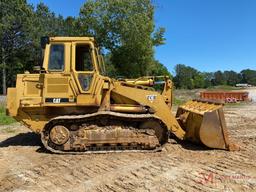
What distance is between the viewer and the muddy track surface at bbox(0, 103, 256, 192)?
257 inches

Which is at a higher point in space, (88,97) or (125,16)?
(125,16)

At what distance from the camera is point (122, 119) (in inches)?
369

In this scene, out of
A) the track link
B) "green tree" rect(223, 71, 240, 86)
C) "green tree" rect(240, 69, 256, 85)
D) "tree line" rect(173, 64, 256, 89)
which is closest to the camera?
the track link

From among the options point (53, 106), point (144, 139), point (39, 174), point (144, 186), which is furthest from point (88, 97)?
point (144, 186)

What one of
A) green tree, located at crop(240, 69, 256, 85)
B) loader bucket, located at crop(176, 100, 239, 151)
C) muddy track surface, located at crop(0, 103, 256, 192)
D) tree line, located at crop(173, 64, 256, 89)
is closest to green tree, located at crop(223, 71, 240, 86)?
tree line, located at crop(173, 64, 256, 89)

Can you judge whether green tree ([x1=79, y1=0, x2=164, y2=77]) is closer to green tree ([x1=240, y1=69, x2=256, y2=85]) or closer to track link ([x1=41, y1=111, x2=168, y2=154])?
track link ([x1=41, y1=111, x2=168, y2=154])

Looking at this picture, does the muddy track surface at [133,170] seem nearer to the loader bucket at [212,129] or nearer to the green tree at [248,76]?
the loader bucket at [212,129]

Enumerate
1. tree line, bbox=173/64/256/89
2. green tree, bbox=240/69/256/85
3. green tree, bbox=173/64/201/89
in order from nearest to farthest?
green tree, bbox=173/64/201/89
tree line, bbox=173/64/256/89
green tree, bbox=240/69/256/85

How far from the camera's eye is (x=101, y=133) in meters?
9.18

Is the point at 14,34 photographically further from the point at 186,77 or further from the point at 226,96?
the point at 186,77

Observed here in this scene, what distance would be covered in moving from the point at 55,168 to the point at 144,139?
234 cm

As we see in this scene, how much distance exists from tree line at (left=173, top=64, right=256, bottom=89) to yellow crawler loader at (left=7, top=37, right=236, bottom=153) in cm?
8353

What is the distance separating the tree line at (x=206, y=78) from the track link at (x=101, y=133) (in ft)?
276

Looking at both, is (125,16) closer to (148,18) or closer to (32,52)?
(148,18)
